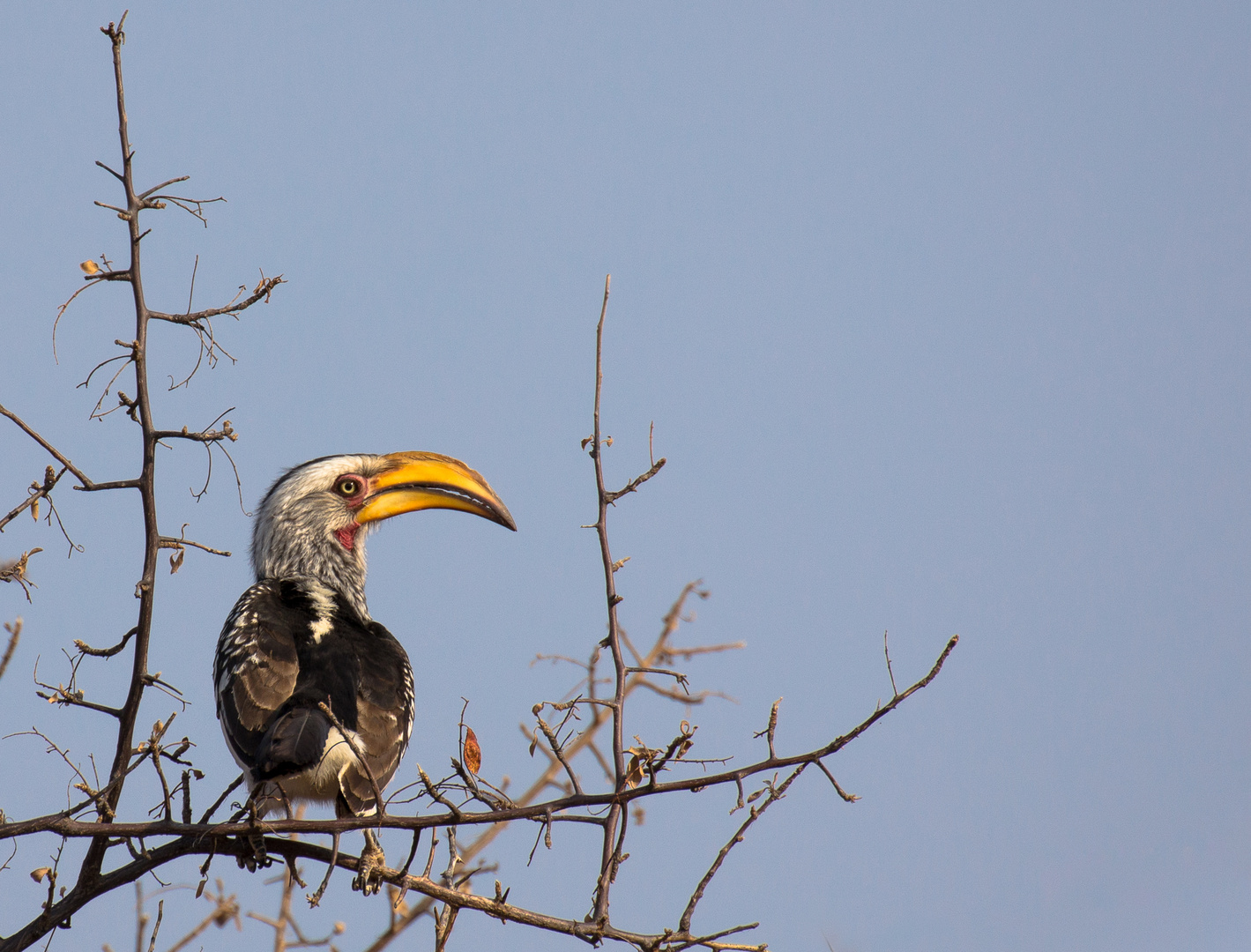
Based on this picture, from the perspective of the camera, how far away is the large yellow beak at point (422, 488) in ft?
20.3

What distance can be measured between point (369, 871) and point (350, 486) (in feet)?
9.28

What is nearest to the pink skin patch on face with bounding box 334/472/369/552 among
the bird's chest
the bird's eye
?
the bird's eye

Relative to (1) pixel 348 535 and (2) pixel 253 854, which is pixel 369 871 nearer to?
(2) pixel 253 854

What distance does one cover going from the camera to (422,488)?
21.2 feet

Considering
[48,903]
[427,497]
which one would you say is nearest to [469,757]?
[48,903]

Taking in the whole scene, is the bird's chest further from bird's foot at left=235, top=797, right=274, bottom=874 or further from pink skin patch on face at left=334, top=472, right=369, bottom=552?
pink skin patch on face at left=334, top=472, right=369, bottom=552

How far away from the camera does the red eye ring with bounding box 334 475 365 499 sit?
21.5 ft

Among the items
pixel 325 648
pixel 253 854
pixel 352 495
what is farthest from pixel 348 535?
pixel 253 854

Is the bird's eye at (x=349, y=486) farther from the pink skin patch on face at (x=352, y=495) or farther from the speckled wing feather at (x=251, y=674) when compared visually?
the speckled wing feather at (x=251, y=674)

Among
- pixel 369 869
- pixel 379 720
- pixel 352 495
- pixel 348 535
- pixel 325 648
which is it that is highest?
pixel 352 495

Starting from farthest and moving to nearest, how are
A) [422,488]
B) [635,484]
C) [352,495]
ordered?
1. [352,495]
2. [422,488]
3. [635,484]

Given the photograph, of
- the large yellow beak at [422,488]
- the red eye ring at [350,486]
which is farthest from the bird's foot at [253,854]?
the red eye ring at [350,486]

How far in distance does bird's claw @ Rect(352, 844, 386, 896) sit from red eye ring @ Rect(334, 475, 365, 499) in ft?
8.35

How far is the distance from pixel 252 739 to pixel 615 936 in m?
1.65
